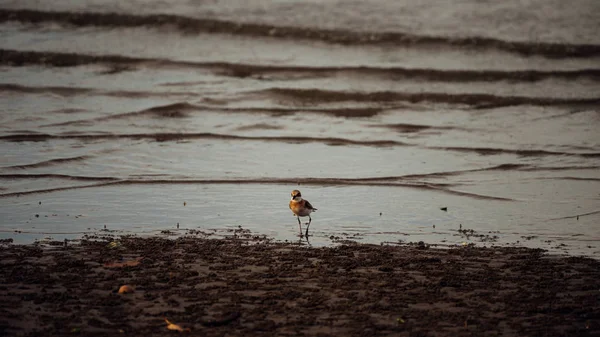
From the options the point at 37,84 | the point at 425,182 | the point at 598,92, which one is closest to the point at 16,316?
the point at 425,182

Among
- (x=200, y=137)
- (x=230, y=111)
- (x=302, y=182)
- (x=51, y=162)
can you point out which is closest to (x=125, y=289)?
(x=302, y=182)

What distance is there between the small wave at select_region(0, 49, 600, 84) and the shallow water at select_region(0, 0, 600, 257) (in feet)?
0.21

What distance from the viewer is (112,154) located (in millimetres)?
10086

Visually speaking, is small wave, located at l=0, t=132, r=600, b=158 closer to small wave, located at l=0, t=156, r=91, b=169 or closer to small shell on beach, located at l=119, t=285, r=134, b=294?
small wave, located at l=0, t=156, r=91, b=169

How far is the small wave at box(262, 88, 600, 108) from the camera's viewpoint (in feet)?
47.0

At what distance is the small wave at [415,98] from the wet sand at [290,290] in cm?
808

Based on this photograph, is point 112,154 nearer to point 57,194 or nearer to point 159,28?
point 57,194

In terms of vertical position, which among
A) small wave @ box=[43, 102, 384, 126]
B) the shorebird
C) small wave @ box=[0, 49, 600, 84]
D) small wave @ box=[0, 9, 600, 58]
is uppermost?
small wave @ box=[0, 9, 600, 58]

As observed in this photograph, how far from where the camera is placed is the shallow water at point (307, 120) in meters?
7.62

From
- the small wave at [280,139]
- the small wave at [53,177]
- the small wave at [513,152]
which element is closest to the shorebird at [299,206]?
the small wave at [53,177]

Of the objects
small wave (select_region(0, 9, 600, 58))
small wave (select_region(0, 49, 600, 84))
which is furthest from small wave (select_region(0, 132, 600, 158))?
small wave (select_region(0, 9, 600, 58))

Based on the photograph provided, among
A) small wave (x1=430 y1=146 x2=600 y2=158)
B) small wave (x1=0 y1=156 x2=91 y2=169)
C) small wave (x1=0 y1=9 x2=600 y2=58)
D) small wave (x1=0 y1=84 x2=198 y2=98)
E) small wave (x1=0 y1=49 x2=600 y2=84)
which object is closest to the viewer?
small wave (x1=0 y1=156 x2=91 y2=169)

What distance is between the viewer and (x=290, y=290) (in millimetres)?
5328

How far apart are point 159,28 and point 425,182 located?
12.1m
